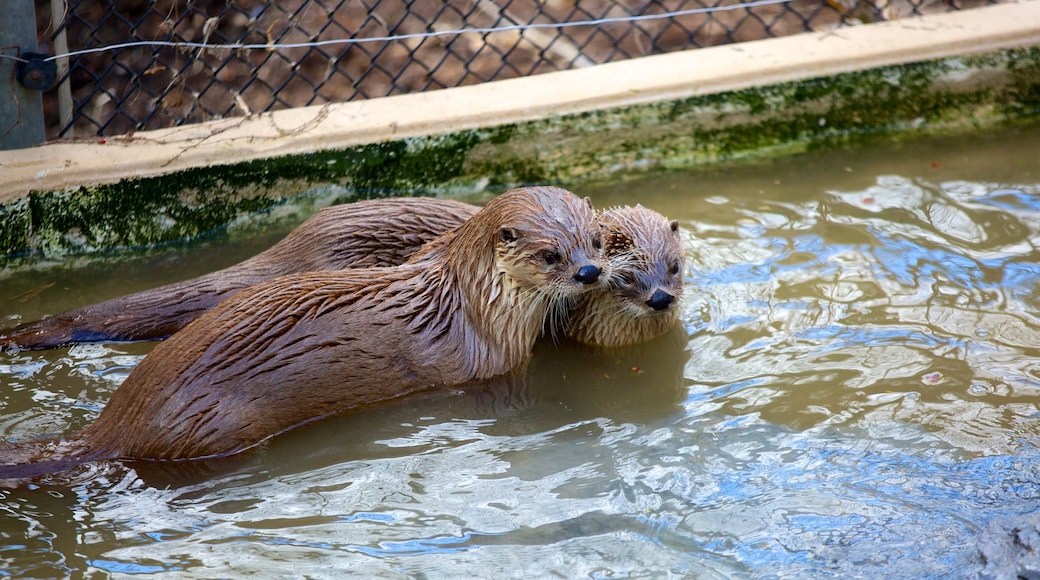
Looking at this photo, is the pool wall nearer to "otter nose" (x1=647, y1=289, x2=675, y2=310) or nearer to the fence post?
the fence post

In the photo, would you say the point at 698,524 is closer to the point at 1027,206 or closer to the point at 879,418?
the point at 879,418

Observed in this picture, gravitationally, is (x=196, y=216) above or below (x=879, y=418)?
above

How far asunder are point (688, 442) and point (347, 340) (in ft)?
3.36

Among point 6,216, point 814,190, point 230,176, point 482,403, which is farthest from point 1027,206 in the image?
point 6,216

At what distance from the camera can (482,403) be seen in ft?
11.2

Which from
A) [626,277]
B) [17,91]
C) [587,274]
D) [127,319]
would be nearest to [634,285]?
[626,277]

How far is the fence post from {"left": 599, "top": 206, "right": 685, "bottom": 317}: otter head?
214 centimetres

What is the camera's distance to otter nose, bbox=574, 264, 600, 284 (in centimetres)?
333

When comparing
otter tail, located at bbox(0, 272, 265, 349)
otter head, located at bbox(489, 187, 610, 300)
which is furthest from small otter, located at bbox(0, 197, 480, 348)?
otter head, located at bbox(489, 187, 610, 300)

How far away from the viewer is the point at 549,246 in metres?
3.34

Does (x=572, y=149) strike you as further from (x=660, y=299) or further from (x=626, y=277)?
(x=660, y=299)

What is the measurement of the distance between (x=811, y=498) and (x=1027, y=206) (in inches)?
81.3

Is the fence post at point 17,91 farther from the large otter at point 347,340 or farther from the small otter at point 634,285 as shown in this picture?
the small otter at point 634,285

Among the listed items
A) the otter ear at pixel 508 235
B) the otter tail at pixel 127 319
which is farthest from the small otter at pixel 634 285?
the otter tail at pixel 127 319
